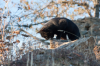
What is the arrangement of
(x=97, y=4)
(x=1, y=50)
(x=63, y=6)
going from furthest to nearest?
1. (x=97, y=4)
2. (x=63, y=6)
3. (x=1, y=50)

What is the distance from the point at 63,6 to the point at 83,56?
813 centimetres

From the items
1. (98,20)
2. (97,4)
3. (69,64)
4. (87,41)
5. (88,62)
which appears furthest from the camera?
(97,4)

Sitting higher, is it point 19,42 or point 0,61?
point 19,42

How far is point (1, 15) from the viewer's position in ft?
9.18

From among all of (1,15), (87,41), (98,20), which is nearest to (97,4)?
(98,20)

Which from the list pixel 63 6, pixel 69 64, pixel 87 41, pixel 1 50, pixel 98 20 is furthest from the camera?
pixel 63 6

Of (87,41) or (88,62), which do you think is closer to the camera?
(88,62)

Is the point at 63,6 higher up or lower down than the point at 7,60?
higher up

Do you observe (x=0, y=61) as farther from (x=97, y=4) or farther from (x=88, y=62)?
(x=97, y=4)

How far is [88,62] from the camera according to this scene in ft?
9.39

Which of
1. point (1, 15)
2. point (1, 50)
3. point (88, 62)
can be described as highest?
point (1, 15)

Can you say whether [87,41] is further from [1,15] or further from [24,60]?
[1,15]

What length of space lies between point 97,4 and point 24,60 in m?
11.2

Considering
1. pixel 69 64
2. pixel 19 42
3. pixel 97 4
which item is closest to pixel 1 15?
pixel 19 42
